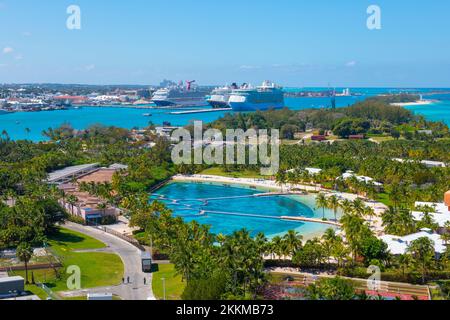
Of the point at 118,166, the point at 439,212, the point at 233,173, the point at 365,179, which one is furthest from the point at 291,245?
the point at 118,166

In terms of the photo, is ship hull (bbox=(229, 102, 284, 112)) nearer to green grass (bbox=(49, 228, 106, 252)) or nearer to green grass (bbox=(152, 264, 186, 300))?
green grass (bbox=(49, 228, 106, 252))

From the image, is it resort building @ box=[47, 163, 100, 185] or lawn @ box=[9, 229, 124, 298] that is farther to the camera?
resort building @ box=[47, 163, 100, 185]

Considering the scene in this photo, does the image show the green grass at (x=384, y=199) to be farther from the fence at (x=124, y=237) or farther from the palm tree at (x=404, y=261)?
the fence at (x=124, y=237)

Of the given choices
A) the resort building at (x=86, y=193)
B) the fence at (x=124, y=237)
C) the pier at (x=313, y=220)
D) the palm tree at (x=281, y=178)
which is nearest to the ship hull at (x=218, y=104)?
the resort building at (x=86, y=193)

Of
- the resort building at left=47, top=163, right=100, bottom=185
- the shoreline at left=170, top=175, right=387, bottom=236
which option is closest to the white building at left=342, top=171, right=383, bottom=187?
the shoreline at left=170, top=175, right=387, bottom=236

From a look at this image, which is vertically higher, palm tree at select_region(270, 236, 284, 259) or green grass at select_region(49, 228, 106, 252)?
palm tree at select_region(270, 236, 284, 259)

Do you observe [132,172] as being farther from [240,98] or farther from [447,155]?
[240,98]

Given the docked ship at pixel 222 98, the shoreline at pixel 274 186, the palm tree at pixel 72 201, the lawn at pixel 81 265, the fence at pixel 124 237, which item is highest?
the docked ship at pixel 222 98
